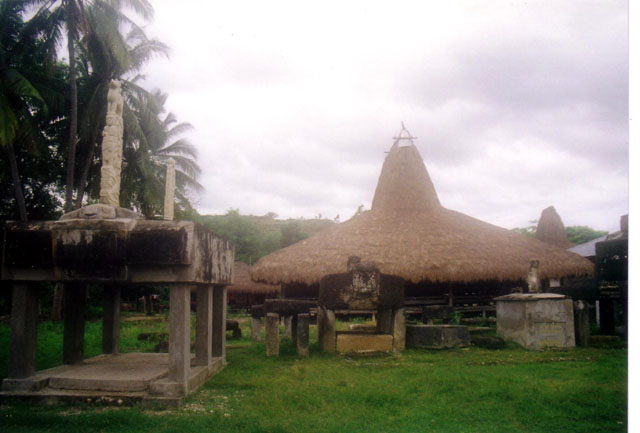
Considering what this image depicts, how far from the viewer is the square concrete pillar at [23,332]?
215 inches

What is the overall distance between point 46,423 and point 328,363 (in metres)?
4.22

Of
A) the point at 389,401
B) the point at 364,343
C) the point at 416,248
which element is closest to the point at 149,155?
the point at 416,248

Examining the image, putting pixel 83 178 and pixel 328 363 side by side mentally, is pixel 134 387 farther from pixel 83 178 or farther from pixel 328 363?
pixel 83 178

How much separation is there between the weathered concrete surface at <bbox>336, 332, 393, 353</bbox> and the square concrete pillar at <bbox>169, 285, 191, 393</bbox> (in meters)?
3.85

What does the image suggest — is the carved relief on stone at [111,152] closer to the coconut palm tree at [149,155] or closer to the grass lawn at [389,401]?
the grass lawn at [389,401]

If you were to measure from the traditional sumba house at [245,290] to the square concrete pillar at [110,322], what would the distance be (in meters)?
14.8

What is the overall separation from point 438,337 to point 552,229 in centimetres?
1836

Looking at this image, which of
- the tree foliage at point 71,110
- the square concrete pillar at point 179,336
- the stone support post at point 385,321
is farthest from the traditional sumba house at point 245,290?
the square concrete pillar at point 179,336

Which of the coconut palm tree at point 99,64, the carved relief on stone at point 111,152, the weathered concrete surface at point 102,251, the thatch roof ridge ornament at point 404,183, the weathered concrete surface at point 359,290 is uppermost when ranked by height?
the coconut palm tree at point 99,64

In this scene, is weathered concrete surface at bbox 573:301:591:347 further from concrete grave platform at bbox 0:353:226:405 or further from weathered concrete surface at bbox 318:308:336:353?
concrete grave platform at bbox 0:353:226:405

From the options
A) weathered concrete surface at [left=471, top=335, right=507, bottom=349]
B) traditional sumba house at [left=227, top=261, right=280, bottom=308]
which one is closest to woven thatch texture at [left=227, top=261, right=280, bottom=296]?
traditional sumba house at [left=227, top=261, right=280, bottom=308]

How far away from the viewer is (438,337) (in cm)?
906

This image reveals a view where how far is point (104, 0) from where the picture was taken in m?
15.2
